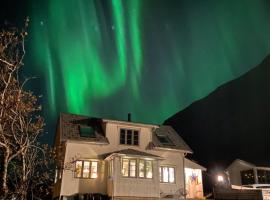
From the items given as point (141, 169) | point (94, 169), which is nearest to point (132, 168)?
point (141, 169)

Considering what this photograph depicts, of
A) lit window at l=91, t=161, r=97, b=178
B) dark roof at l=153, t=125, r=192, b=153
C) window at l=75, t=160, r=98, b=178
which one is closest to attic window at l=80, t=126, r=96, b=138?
window at l=75, t=160, r=98, b=178

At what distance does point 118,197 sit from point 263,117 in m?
69.8

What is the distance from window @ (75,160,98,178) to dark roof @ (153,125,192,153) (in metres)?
6.62

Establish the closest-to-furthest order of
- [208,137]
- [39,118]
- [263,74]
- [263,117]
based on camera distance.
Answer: [39,118] < [263,117] < [208,137] < [263,74]

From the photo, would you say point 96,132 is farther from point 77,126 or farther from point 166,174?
point 166,174

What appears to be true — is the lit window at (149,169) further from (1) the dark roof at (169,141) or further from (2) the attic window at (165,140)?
(2) the attic window at (165,140)

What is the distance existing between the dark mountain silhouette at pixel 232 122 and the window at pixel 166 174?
3553cm

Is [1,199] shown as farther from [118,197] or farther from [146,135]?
[146,135]

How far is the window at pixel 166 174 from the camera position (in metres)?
26.4

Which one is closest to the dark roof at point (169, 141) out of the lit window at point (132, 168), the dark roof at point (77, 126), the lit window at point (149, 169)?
the lit window at point (149, 169)

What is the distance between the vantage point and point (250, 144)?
233 feet

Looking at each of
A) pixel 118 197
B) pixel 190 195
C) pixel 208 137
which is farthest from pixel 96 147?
pixel 208 137

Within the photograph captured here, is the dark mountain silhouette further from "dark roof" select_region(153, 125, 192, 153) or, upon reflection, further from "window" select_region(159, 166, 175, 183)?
"window" select_region(159, 166, 175, 183)

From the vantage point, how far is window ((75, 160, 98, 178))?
23.4 metres
